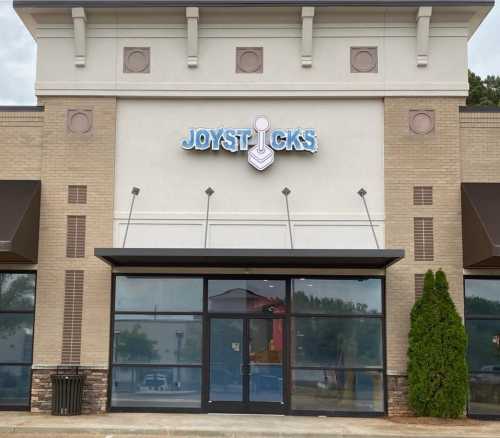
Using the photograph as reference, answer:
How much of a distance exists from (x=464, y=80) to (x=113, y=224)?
9.56m

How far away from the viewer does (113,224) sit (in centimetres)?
1972

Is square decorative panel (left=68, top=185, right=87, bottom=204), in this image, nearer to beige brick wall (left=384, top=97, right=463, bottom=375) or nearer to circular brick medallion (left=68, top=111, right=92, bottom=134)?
circular brick medallion (left=68, top=111, right=92, bottom=134)

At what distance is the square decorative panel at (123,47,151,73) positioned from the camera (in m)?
20.3

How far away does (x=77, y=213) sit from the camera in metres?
19.7

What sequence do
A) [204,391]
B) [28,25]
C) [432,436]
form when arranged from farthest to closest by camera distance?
[28,25] → [204,391] → [432,436]

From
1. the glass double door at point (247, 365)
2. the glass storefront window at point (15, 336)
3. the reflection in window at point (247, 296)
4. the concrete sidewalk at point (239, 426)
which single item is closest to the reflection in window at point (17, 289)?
the glass storefront window at point (15, 336)

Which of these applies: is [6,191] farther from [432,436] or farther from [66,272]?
[432,436]

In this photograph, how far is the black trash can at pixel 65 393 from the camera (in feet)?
60.3

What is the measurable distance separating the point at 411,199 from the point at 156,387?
7.78 metres

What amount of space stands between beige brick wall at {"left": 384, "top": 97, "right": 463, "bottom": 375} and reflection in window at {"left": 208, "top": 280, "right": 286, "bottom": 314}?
106 inches

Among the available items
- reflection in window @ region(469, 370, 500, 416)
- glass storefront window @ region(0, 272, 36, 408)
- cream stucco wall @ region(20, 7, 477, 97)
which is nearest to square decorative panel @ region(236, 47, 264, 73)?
cream stucco wall @ region(20, 7, 477, 97)

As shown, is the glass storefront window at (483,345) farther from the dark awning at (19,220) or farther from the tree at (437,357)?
the dark awning at (19,220)

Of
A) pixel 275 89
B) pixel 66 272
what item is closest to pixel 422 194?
pixel 275 89

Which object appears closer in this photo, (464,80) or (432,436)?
(432,436)
